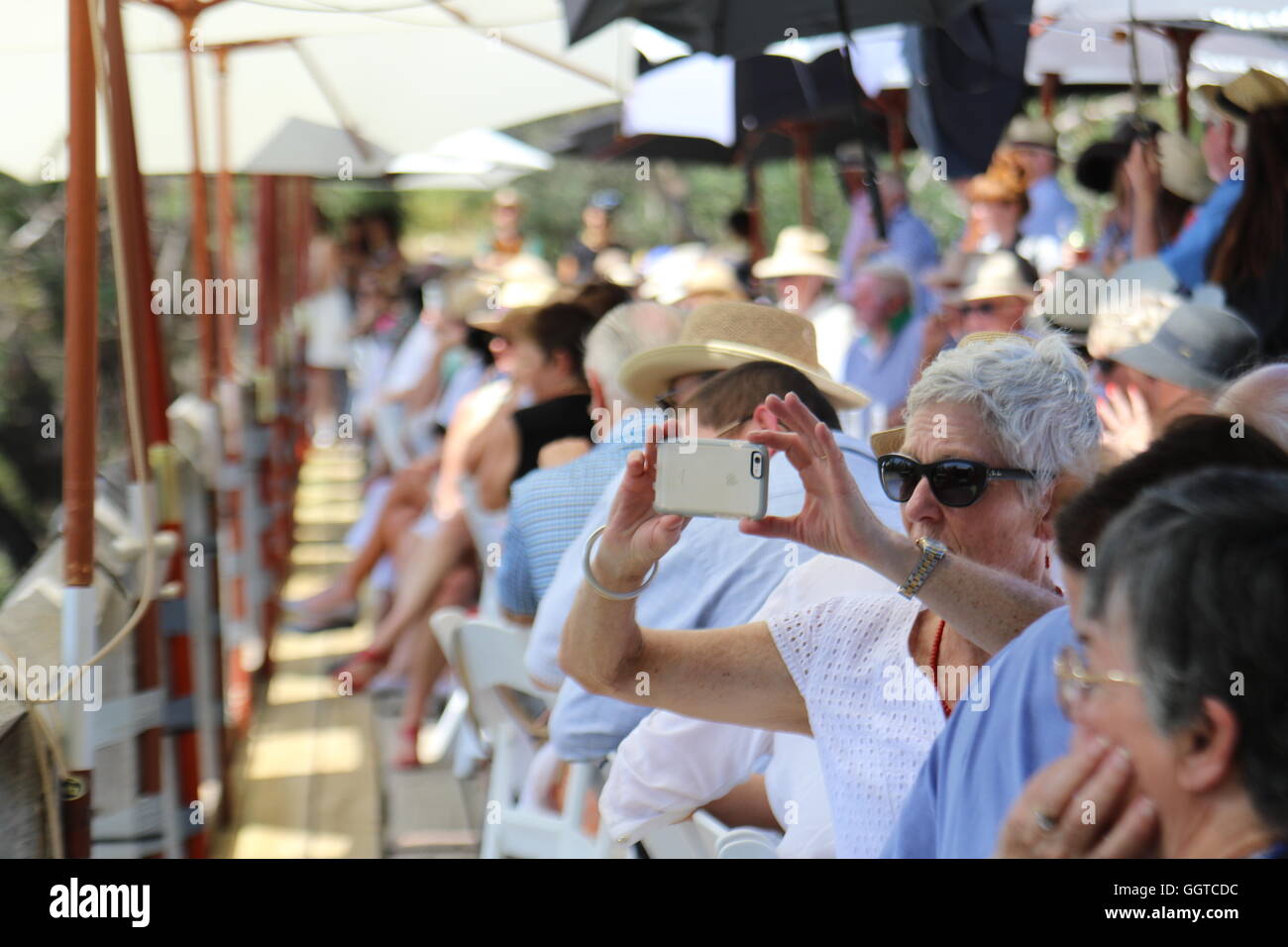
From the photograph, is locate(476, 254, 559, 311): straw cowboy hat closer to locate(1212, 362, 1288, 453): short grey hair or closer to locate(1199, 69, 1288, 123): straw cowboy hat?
locate(1199, 69, 1288, 123): straw cowboy hat

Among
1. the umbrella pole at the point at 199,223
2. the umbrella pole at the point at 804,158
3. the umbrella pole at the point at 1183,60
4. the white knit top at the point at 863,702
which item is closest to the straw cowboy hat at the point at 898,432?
the white knit top at the point at 863,702

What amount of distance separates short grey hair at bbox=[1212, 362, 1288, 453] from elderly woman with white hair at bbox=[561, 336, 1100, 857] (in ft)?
0.72

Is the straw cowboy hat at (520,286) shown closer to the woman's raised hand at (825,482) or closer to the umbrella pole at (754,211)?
the umbrella pole at (754,211)

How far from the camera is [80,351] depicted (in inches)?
97.8

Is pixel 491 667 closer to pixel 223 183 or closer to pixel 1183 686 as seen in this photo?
pixel 1183 686

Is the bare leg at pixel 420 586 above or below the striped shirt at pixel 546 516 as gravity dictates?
below

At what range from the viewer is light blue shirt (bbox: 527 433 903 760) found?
106 inches

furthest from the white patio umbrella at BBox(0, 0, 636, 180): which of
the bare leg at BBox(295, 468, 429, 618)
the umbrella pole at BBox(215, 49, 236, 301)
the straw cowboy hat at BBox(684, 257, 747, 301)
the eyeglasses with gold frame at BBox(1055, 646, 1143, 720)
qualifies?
the eyeglasses with gold frame at BBox(1055, 646, 1143, 720)

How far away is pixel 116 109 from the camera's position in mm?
3371

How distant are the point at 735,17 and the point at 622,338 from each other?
111 cm

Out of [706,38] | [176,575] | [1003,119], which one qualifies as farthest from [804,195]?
[176,575]

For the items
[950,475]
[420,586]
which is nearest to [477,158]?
[420,586]

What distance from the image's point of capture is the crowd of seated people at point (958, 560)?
1258 mm

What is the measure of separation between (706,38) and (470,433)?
186cm
